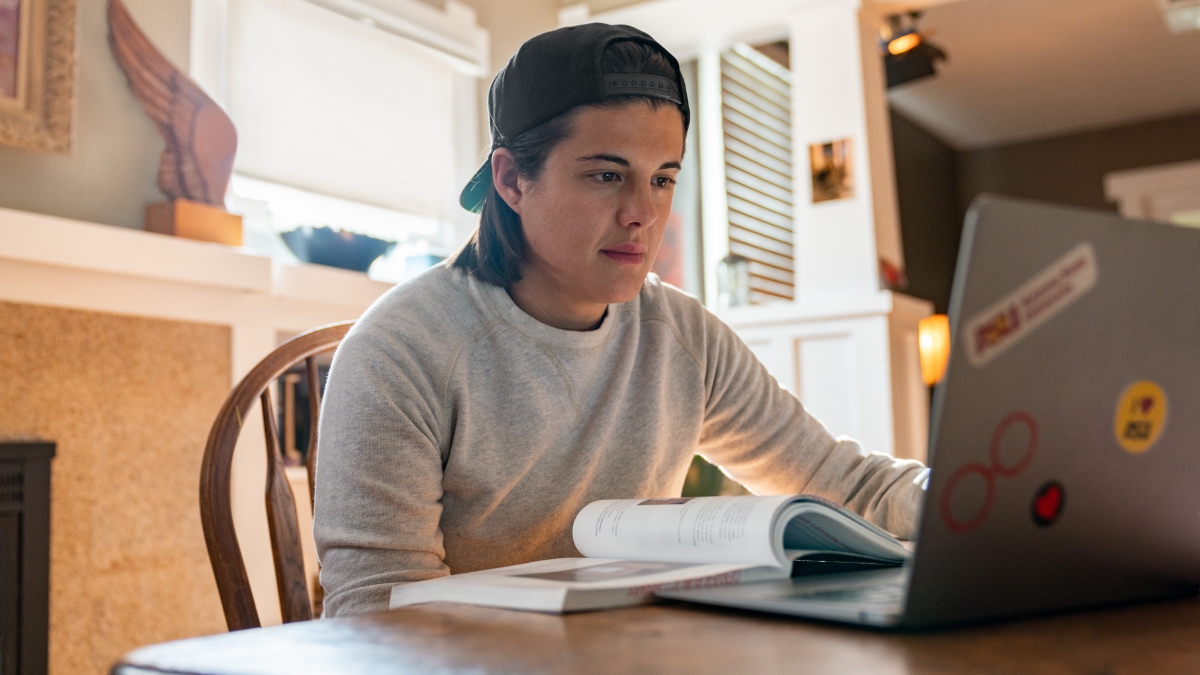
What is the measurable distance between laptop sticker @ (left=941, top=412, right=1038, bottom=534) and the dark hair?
2.40 ft

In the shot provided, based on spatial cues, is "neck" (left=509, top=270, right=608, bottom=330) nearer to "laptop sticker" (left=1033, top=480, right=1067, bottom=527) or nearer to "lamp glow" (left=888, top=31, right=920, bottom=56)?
"laptop sticker" (left=1033, top=480, right=1067, bottom=527)

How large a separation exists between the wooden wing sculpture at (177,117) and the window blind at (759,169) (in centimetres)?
196

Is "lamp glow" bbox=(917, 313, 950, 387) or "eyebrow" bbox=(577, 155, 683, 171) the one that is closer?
"eyebrow" bbox=(577, 155, 683, 171)

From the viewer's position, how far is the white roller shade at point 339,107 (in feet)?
7.97

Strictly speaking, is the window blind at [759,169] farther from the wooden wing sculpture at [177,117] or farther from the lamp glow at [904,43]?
the wooden wing sculpture at [177,117]

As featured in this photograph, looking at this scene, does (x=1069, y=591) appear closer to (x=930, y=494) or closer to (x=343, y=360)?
(x=930, y=494)

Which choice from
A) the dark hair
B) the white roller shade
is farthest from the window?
the dark hair

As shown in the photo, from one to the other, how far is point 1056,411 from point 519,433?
71 cm

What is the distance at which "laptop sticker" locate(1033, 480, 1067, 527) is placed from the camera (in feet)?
1.56

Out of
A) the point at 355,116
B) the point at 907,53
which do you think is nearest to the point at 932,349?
the point at 907,53

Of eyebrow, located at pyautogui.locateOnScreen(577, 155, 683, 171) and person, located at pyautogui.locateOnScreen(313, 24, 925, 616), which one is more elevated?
eyebrow, located at pyautogui.locateOnScreen(577, 155, 683, 171)

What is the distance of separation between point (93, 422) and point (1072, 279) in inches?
75.2

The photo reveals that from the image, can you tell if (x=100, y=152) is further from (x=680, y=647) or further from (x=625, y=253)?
(x=680, y=647)

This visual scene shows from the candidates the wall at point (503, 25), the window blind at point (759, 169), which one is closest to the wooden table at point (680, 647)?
the wall at point (503, 25)
